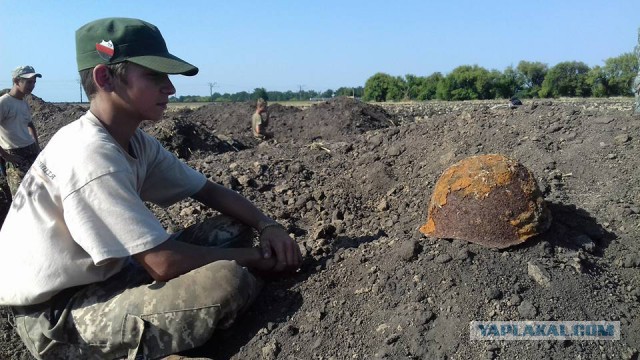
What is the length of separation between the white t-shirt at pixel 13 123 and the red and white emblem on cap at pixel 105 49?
5.47 metres

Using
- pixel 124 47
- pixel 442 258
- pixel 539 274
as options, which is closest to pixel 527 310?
pixel 539 274

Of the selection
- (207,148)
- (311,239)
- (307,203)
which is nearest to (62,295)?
(311,239)

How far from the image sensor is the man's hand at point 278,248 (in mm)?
2811

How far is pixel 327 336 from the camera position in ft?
8.68

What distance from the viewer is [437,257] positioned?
2869mm

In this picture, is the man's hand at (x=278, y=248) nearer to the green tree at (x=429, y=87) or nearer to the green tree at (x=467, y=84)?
the green tree at (x=467, y=84)

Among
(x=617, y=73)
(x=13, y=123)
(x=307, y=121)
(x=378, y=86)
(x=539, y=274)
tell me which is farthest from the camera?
(x=378, y=86)

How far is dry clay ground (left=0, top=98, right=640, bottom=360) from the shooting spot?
2.55 metres

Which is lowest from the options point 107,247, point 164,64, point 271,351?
point 271,351

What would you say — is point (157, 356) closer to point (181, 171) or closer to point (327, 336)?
point (327, 336)

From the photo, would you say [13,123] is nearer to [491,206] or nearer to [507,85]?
[491,206]

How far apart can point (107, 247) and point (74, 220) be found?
0.54 feet

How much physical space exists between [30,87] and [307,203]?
182 inches

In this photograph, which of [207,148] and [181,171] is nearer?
[181,171]
